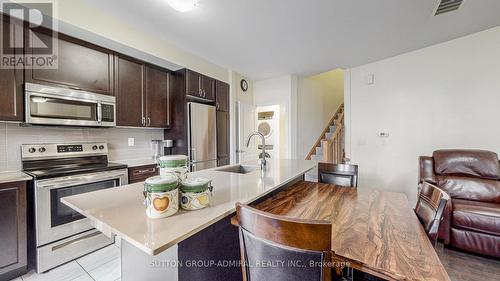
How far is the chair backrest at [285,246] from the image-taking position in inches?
26.7

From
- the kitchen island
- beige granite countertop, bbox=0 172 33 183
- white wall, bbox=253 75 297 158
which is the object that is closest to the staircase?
white wall, bbox=253 75 297 158

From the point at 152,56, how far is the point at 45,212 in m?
2.03

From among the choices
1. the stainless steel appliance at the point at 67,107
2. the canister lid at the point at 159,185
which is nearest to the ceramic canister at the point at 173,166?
the canister lid at the point at 159,185

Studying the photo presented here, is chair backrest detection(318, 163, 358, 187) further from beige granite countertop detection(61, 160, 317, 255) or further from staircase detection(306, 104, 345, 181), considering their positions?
staircase detection(306, 104, 345, 181)

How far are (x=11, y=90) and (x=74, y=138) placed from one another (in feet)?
2.45

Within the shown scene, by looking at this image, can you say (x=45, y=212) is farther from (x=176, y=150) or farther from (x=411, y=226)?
(x=411, y=226)

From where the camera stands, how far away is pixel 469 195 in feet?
7.95

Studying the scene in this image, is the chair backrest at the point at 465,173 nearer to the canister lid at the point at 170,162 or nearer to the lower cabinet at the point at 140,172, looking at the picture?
the canister lid at the point at 170,162

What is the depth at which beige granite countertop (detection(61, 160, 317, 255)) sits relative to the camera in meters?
0.69

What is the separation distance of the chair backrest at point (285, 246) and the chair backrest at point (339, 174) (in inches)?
58.2

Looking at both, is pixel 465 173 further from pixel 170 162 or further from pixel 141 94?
pixel 141 94

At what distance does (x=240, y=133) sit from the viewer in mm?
4207

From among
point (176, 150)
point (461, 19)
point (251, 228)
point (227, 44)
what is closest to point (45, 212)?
point (176, 150)
